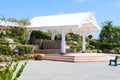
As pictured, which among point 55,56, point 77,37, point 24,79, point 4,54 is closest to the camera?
point 24,79

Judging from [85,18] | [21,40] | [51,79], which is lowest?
[51,79]

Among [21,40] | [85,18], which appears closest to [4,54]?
[21,40]

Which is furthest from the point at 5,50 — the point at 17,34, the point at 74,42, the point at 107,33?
the point at 107,33

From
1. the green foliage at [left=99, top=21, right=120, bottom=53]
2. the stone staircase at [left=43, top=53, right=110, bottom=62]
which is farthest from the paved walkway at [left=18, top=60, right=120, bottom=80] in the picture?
the green foliage at [left=99, top=21, right=120, bottom=53]

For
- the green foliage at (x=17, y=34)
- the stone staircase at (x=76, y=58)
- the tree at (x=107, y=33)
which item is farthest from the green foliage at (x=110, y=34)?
the stone staircase at (x=76, y=58)

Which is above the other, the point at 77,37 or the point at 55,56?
the point at 77,37

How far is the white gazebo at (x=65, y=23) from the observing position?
82.0 ft

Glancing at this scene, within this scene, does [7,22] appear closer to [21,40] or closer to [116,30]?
[21,40]

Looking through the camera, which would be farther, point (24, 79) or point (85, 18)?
point (85, 18)

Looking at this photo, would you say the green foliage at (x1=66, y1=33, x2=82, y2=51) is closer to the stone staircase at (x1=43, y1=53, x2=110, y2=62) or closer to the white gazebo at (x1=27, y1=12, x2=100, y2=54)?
the white gazebo at (x1=27, y1=12, x2=100, y2=54)

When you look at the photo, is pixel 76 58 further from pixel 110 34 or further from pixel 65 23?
pixel 110 34

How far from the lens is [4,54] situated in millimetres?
22828

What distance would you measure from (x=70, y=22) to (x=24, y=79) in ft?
46.2

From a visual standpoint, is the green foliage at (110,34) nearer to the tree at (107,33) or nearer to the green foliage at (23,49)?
the tree at (107,33)
